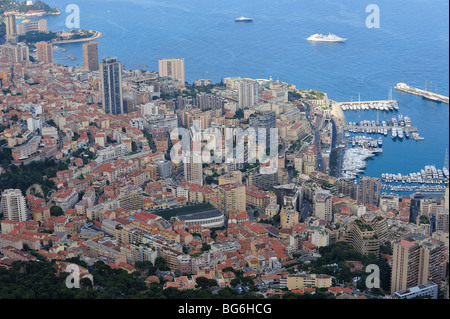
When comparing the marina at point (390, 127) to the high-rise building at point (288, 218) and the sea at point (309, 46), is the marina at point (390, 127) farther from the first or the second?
the high-rise building at point (288, 218)

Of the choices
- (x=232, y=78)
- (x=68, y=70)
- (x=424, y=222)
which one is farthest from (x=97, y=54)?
(x=424, y=222)

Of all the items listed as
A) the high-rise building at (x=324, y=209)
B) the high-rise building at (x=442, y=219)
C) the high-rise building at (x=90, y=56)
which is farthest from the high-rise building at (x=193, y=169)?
the high-rise building at (x=90, y=56)

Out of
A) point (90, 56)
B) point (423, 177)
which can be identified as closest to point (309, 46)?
point (90, 56)

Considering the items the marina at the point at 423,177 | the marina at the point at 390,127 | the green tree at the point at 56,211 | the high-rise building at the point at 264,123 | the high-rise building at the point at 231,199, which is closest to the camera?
the green tree at the point at 56,211

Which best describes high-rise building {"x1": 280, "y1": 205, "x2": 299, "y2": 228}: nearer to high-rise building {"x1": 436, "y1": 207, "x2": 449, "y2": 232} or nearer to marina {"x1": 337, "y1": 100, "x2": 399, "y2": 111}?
high-rise building {"x1": 436, "y1": 207, "x2": 449, "y2": 232}
